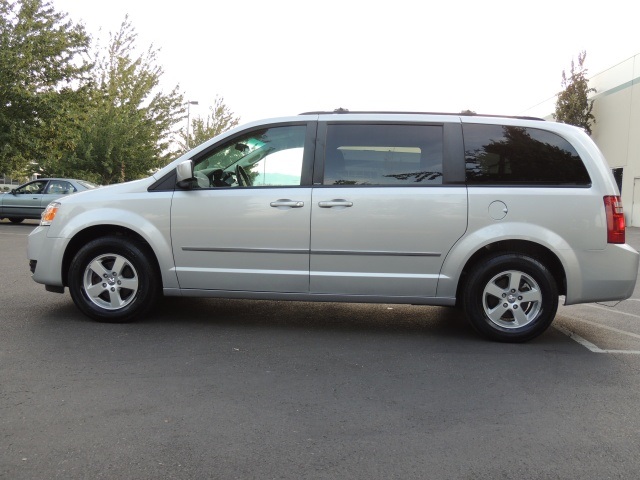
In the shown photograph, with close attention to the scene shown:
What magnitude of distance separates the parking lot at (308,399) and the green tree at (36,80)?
18.2m

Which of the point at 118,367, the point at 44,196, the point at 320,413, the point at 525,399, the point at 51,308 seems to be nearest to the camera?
the point at 320,413

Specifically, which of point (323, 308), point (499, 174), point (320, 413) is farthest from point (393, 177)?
point (320, 413)

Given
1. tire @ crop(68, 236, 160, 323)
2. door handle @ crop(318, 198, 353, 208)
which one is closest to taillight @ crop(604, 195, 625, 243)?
door handle @ crop(318, 198, 353, 208)

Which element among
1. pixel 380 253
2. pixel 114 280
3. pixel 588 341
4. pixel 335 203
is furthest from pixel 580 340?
pixel 114 280

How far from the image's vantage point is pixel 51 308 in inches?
249

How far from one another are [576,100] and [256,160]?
28.8 m

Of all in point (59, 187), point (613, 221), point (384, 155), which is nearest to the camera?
point (613, 221)

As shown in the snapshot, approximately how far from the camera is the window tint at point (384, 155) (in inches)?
214

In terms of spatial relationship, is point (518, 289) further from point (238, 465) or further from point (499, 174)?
point (238, 465)

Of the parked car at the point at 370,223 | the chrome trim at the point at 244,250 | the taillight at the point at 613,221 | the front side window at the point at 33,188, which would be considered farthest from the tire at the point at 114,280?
the front side window at the point at 33,188

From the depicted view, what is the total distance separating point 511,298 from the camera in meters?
5.33

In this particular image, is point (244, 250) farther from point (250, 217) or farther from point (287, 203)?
point (287, 203)

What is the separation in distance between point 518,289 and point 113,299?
140 inches

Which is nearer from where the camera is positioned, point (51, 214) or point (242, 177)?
point (242, 177)
